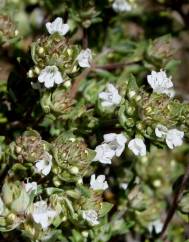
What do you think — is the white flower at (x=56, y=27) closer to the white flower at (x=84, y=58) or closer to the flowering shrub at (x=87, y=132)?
the flowering shrub at (x=87, y=132)

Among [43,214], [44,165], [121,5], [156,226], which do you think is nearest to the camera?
[43,214]

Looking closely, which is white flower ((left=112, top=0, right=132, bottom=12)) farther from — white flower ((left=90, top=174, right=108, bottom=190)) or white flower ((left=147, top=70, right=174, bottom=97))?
white flower ((left=90, top=174, right=108, bottom=190))

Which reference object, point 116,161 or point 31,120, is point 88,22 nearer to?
point 31,120

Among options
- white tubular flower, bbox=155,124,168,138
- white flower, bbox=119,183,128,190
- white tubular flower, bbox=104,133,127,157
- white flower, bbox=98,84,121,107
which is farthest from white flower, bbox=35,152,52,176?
white flower, bbox=119,183,128,190

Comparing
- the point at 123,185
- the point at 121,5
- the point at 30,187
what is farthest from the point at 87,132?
the point at 121,5

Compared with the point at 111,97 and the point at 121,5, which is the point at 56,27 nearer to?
the point at 111,97

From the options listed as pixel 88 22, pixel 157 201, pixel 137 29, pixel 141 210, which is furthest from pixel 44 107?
pixel 137 29
